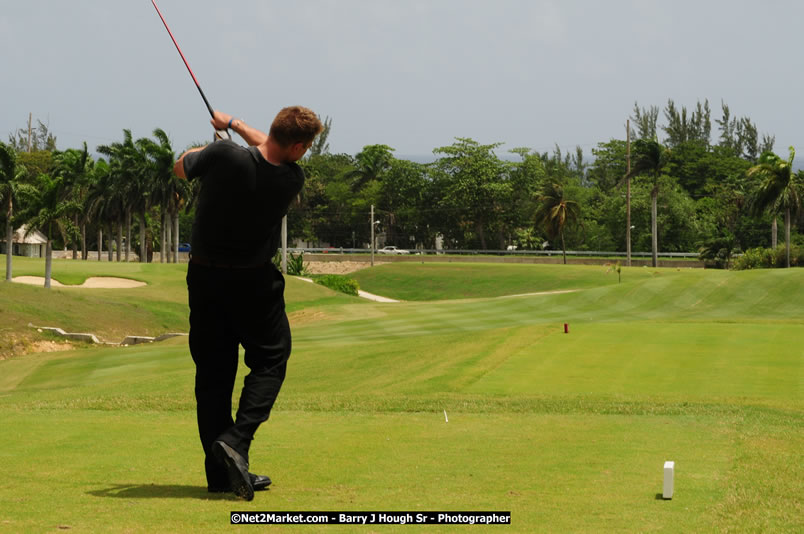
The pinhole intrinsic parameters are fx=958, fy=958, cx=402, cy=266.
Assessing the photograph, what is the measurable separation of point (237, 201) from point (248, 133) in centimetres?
51

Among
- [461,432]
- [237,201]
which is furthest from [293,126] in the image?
[461,432]

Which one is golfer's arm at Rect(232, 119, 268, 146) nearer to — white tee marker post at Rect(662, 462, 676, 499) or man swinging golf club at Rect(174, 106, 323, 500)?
man swinging golf club at Rect(174, 106, 323, 500)

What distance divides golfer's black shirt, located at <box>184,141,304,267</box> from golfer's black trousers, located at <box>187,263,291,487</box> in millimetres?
148

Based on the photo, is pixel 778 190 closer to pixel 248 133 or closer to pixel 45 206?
pixel 45 206

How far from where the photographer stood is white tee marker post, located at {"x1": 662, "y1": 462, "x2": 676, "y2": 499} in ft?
20.0

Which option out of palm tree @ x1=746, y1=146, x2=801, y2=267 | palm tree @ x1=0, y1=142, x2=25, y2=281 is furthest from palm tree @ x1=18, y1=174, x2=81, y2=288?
palm tree @ x1=746, y1=146, x2=801, y2=267

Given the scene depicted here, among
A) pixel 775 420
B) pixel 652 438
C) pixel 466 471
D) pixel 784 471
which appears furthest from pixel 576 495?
pixel 775 420

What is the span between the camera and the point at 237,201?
657 centimetres

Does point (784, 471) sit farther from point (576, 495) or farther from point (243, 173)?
point (243, 173)

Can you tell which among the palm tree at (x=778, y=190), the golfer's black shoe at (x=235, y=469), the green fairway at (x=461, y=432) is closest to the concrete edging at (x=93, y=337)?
the green fairway at (x=461, y=432)

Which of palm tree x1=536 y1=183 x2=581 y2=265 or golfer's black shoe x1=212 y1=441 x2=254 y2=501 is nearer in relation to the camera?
golfer's black shoe x1=212 y1=441 x2=254 y2=501

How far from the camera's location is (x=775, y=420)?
12344mm

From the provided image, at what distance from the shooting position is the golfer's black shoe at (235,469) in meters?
6.19

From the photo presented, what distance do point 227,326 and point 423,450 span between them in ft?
8.25
